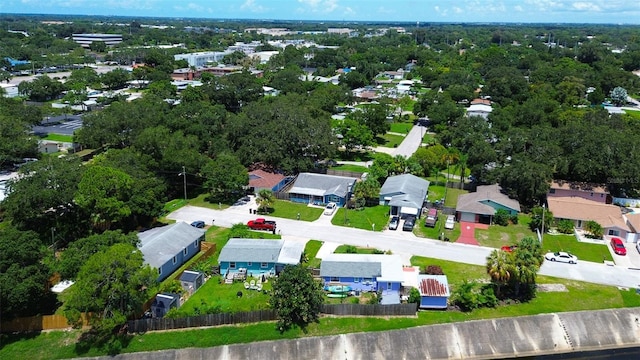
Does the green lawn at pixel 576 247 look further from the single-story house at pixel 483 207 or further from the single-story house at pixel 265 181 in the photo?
the single-story house at pixel 265 181

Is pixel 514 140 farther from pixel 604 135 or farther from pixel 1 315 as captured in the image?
pixel 1 315

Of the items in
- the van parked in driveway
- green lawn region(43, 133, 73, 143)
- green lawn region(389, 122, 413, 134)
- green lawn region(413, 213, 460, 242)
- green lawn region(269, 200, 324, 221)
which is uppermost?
green lawn region(389, 122, 413, 134)

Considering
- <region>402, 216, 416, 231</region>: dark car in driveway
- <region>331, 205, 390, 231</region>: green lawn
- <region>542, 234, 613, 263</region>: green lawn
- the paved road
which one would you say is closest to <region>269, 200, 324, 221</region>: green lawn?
the paved road

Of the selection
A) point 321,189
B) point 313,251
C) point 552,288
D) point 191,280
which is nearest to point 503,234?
point 552,288

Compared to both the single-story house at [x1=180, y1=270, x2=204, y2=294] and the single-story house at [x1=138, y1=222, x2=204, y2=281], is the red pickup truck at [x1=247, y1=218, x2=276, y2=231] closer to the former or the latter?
the single-story house at [x1=138, y1=222, x2=204, y2=281]

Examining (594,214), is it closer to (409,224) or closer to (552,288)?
(552,288)

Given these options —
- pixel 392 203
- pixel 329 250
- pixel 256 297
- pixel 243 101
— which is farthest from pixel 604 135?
pixel 243 101

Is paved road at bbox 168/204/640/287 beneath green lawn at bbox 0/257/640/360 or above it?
above
